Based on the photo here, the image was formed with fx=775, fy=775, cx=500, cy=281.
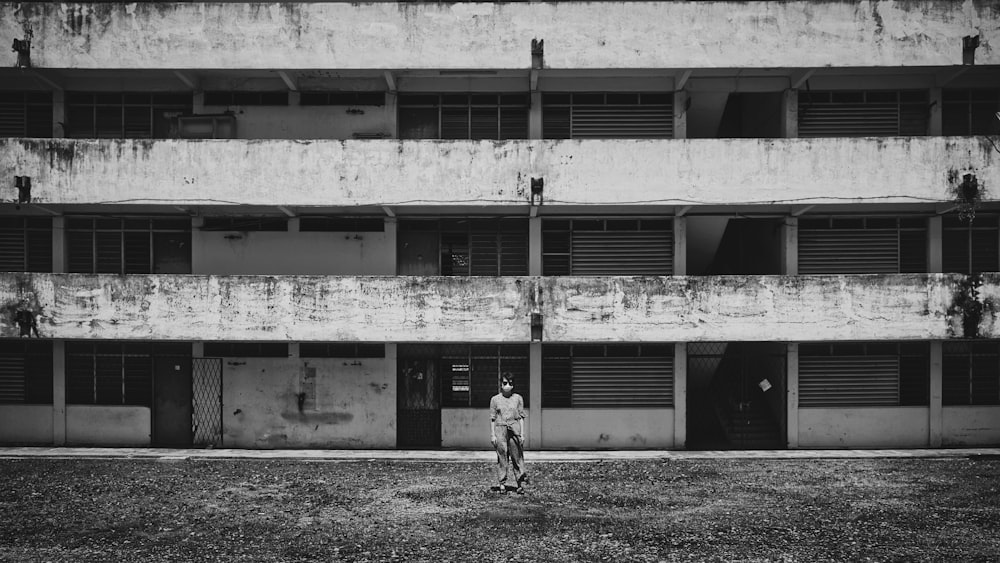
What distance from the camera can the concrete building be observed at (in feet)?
47.1

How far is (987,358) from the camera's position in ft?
52.0

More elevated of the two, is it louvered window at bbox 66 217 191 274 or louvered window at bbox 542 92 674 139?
louvered window at bbox 542 92 674 139

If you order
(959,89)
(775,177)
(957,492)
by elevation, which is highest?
(959,89)

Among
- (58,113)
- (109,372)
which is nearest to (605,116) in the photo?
(58,113)

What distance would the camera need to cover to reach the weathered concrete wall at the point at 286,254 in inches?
622

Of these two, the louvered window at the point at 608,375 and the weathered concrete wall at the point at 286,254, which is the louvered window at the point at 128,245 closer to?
the weathered concrete wall at the point at 286,254

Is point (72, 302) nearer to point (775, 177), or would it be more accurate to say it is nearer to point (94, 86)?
point (94, 86)

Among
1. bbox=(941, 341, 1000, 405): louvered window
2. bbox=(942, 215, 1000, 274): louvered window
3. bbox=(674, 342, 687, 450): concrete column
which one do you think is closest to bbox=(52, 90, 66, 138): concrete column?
bbox=(674, 342, 687, 450): concrete column

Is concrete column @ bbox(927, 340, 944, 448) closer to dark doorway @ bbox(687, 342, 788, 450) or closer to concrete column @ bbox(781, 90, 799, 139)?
dark doorway @ bbox(687, 342, 788, 450)

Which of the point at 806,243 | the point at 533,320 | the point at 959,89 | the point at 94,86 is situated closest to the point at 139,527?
the point at 533,320

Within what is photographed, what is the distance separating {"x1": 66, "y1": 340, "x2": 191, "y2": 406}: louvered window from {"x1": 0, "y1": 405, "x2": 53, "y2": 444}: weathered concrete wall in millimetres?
674

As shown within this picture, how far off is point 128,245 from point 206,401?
3.62 m

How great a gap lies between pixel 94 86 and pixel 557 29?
374 inches

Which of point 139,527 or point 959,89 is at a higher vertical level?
point 959,89
